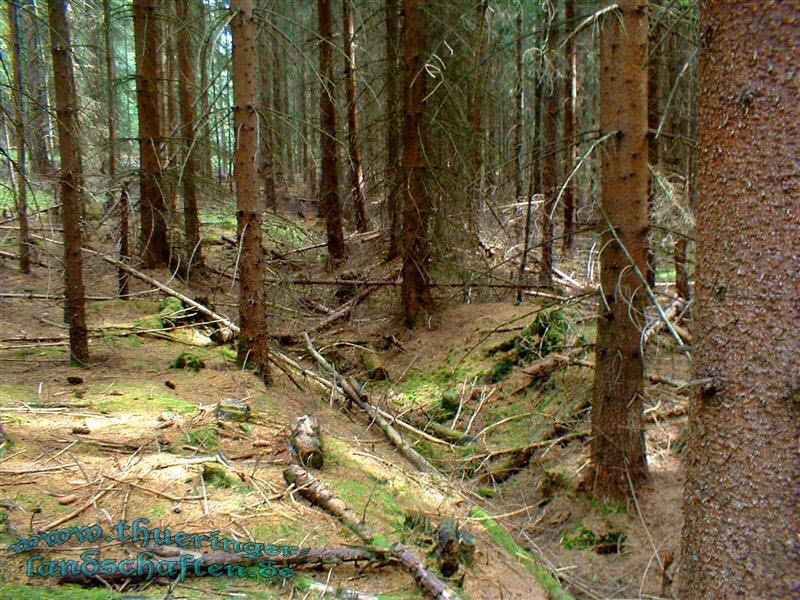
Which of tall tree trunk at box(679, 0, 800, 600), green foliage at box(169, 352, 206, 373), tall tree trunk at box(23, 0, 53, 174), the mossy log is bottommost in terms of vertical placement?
the mossy log

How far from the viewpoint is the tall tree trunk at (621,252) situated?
4.61 metres

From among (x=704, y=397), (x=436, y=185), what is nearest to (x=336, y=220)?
(x=436, y=185)

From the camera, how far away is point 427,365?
27.3 feet

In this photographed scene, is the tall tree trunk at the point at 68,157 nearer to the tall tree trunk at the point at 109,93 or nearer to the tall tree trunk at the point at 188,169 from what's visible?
the tall tree trunk at the point at 109,93

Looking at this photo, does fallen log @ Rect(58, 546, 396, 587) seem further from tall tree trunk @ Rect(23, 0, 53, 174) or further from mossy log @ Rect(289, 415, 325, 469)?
tall tree trunk @ Rect(23, 0, 53, 174)

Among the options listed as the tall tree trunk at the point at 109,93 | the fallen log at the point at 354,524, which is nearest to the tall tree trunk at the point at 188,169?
the tall tree trunk at the point at 109,93

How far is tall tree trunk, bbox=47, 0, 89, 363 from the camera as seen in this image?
17.0 feet

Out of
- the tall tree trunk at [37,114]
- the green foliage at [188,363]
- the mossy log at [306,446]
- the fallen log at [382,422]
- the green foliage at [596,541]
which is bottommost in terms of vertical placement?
the green foliage at [596,541]


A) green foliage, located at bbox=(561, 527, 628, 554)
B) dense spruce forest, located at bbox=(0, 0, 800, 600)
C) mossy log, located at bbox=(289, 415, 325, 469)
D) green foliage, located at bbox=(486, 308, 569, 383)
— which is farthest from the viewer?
green foliage, located at bbox=(486, 308, 569, 383)

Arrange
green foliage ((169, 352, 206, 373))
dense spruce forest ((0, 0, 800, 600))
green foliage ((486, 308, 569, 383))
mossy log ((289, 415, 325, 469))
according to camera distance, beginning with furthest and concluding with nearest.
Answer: green foliage ((486, 308, 569, 383)) → green foliage ((169, 352, 206, 373)) → mossy log ((289, 415, 325, 469)) → dense spruce forest ((0, 0, 800, 600))

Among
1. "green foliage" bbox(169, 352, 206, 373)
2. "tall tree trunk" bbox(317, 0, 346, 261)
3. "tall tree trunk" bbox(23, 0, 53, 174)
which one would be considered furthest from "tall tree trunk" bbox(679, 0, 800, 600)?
"tall tree trunk" bbox(317, 0, 346, 261)

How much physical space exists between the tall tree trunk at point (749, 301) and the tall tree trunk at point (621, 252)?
6.19ft

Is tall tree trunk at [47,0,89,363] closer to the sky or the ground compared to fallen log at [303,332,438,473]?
closer to the sky

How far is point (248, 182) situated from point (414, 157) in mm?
3668
